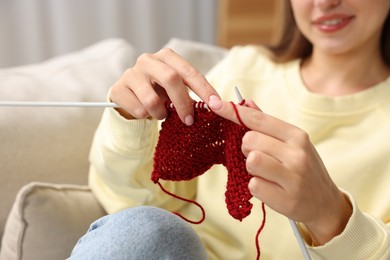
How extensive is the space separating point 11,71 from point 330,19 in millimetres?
645

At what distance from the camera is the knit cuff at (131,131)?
0.83 meters

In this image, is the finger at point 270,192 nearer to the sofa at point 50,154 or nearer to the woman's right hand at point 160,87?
the woman's right hand at point 160,87

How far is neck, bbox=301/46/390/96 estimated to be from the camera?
976 mm

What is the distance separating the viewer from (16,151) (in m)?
1.00

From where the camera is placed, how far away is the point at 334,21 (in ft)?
3.08

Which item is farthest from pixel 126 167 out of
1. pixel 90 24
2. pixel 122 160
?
pixel 90 24

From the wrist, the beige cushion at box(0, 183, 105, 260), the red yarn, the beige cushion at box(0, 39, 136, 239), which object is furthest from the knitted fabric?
the beige cushion at box(0, 39, 136, 239)

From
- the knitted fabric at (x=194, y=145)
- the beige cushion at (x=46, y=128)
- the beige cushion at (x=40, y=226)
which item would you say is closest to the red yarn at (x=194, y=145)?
the knitted fabric at (x=194, y=145)

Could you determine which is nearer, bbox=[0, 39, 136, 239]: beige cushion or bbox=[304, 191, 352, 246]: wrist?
bbox=[304, 191, 352, 246]: wrist

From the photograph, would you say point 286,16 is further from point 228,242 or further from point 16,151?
point 16,151

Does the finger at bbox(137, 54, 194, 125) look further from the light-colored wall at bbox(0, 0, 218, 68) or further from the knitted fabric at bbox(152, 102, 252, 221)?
the light-colored wall at bbox(0, 0, 218, 68)

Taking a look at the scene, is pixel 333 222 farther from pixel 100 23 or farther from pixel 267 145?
pixel 100 23

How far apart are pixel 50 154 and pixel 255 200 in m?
0.38

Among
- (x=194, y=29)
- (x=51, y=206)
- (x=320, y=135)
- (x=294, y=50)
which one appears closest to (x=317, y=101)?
(x=320, y=135)
